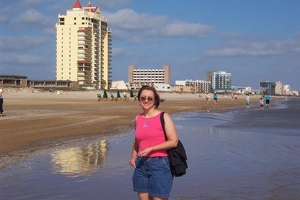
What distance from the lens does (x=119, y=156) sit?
10.5 m

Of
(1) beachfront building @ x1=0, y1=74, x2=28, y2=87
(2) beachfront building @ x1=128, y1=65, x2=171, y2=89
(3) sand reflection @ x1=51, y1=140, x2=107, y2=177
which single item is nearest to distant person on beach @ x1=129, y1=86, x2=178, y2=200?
(3) sand reflection @ x1=51, y1=140, x2=107, y2=177

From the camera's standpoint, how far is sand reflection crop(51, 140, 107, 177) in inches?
335

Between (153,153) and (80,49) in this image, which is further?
(80,49)

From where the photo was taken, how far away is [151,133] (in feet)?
14.0

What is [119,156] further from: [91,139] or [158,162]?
[158,162]

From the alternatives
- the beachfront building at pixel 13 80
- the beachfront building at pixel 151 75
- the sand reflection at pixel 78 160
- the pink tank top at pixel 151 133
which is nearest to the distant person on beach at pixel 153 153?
the pink tank top at pixel 151 133

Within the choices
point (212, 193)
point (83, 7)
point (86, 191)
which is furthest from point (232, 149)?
point (83, 7)

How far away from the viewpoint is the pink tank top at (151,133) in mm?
4246

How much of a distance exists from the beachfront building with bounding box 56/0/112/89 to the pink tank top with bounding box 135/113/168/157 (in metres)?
114

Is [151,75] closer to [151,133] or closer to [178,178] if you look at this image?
[178,178]

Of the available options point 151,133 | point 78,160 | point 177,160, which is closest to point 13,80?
point 78,160

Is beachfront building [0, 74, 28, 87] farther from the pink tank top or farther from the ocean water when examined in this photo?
the pink tank top

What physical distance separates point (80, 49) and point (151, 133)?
119 m

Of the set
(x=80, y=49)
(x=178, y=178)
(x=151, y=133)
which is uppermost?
(x=80, y=49)
